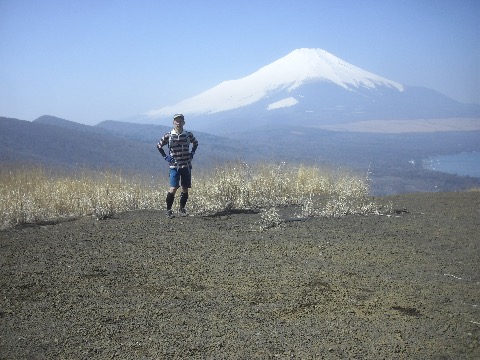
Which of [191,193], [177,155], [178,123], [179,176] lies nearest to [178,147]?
[177,155]

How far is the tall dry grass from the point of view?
7586 millimetres

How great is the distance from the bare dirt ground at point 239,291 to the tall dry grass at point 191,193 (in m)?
0.89

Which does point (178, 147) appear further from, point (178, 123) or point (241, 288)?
point (241, 288)

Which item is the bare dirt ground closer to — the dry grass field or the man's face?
the dry grass field

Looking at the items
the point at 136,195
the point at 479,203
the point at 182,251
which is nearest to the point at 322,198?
the point at 479,203

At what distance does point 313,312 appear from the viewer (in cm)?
359

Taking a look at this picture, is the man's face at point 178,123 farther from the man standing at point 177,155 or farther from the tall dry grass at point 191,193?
the tall dry grass at point 191,193

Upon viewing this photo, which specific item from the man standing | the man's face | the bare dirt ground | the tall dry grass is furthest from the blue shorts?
the bare dirt ground

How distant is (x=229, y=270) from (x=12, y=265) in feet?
8.42

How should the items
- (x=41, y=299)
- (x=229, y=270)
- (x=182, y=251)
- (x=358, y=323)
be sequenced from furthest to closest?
(x=182, y=251), (x=229, y=270), (x=41, y=299), (x=358, y=323)

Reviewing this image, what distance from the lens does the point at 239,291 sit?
13.3 feet

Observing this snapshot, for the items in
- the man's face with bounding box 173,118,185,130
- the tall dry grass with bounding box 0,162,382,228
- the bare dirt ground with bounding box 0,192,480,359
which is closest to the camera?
the bare dirt ground with bounding box 0,192,480,359

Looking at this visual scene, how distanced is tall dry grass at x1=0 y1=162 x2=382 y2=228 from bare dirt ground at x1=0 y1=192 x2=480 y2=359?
89 cm

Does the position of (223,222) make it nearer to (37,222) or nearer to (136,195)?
(136,195)
